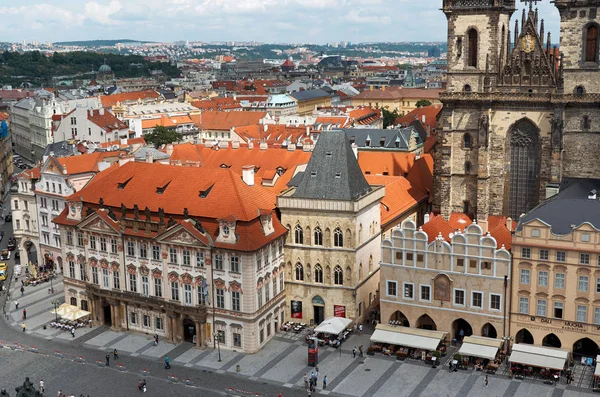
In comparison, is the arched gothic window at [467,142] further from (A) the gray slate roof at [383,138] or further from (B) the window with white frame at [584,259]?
(A) the gray slate roof at [383,138]

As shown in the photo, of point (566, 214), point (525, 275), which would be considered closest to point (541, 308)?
point (525, 275)

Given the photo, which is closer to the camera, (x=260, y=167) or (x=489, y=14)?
(x=489, y=14)

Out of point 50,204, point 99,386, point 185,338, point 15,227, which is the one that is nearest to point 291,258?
point 185,338

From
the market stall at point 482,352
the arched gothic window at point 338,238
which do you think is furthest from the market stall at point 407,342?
the arched gothic window at point 338,238

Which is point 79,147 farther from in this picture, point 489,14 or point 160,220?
point 489,14

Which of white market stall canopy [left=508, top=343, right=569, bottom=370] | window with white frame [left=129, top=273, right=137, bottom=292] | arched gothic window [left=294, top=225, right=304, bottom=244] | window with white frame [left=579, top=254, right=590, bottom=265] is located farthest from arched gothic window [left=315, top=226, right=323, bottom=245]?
window with white frame [left=579, top=254, right=590, bottom=265]
